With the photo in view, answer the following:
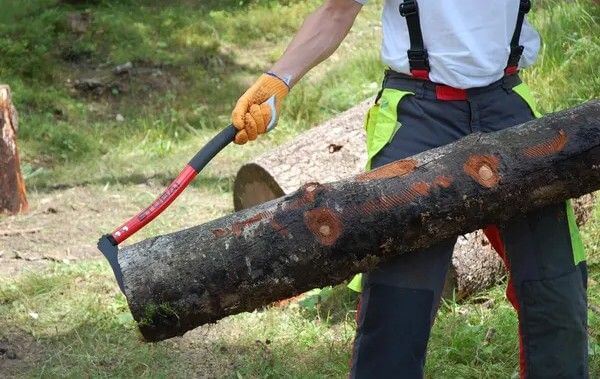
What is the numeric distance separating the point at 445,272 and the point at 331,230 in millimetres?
378

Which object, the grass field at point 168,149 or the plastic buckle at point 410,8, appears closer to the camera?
the plastic buckle at point 410,8

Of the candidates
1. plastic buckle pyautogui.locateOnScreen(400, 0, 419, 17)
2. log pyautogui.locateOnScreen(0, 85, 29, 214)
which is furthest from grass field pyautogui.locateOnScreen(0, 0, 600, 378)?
plastic buckle pyautogui.locateOnScreen(400, 0, 419, 17)

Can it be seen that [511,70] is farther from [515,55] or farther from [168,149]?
[168,149]

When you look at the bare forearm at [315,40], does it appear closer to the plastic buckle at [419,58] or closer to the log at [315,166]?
the plastic buckle at [419,58]

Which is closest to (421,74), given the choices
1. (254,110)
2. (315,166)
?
(254,110)

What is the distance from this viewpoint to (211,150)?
2781 millimetres

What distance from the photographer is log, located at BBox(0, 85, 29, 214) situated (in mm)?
5863

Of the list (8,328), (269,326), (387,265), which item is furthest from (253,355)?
(387,265)

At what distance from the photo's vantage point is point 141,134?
7809 mm

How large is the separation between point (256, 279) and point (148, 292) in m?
0.30

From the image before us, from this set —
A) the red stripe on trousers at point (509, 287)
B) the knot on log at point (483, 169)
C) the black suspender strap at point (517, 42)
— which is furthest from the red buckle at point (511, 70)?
the red stripe on trousers at point (509, 287)

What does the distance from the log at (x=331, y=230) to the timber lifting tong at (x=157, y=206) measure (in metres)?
0.03

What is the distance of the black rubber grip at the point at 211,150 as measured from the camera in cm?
276

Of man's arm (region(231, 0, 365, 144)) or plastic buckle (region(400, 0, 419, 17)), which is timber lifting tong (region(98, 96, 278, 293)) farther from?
plastic buckle (region(400, 0, 419, 17))
